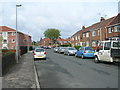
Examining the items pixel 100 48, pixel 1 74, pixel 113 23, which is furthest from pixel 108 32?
pixel 1 74

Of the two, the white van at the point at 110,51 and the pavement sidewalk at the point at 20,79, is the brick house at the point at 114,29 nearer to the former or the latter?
the white van at the point at 110,51

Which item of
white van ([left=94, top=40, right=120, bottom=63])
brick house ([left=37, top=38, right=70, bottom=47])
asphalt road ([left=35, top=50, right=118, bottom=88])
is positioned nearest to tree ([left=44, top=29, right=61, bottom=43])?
brick house ([left=37, top=38, right=70, bottom=47])

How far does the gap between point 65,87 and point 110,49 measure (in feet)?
22.5

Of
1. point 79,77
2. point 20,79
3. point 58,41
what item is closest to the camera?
point 20,79

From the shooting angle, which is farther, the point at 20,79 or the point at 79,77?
the point at 79,77

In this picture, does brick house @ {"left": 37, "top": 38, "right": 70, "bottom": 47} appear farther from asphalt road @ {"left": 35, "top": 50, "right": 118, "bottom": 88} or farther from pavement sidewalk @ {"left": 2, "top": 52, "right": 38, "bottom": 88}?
pavement sidewalk @ {"left": 2, "top": 52, "right": 38, "bottom": 88}

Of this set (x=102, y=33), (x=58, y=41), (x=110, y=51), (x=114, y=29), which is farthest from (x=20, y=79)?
(x=58, y=41)

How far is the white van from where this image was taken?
10.9 m

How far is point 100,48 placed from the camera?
12.8m

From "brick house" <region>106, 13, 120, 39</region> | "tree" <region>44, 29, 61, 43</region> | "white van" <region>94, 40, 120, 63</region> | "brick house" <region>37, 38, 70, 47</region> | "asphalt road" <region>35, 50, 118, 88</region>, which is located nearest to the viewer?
"asphalt road" <region>35, 50, 118, 88</region>

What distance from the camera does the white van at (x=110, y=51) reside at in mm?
10898

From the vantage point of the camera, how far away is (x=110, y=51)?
442 inches

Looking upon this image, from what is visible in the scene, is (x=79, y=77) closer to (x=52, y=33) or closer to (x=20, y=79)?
(x=20, y=79)

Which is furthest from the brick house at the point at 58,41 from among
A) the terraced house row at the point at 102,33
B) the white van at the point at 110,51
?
the white van at the point at 110,51
